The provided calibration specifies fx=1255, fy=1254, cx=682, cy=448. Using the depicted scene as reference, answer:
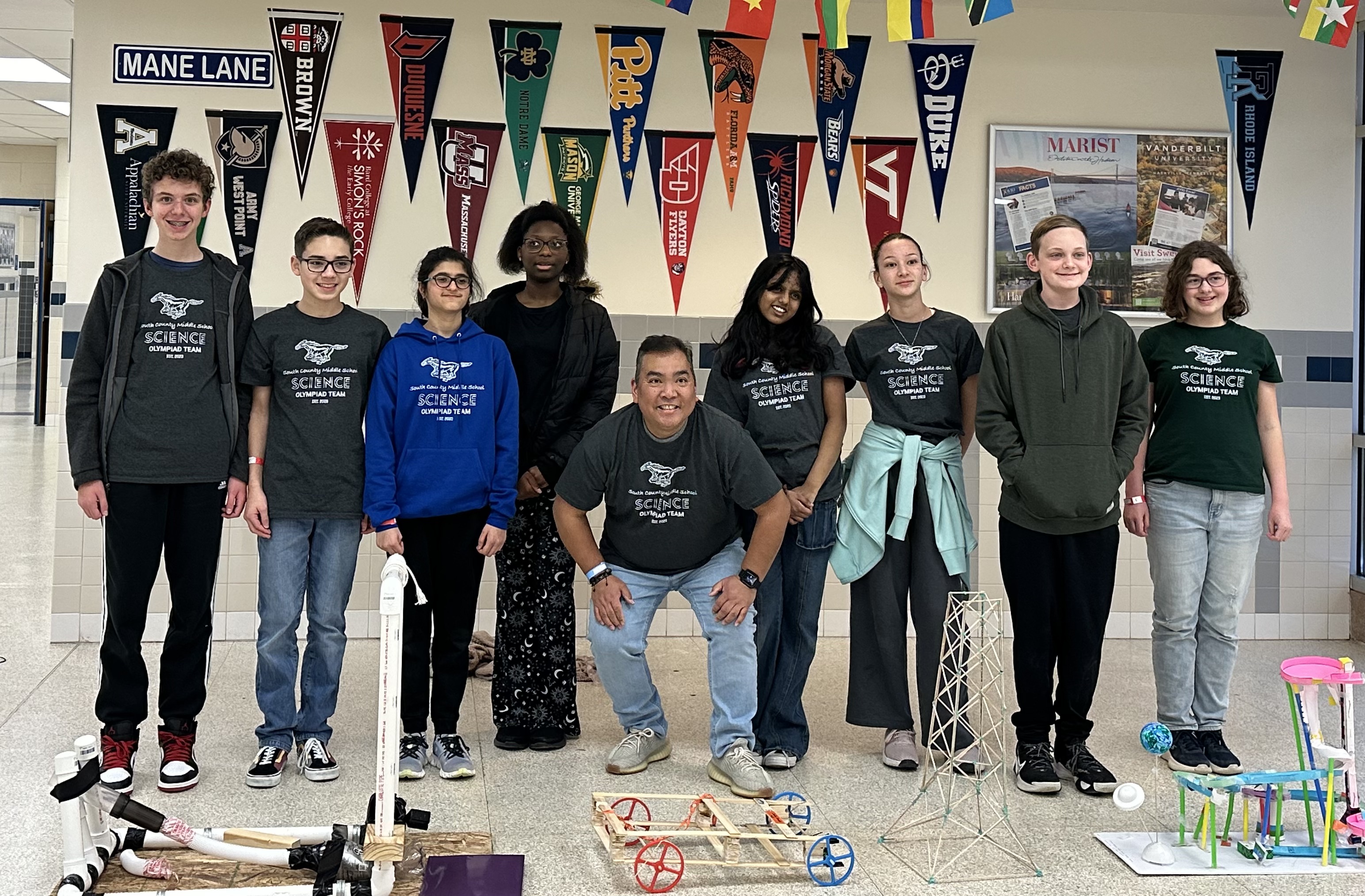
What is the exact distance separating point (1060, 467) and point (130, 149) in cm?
362

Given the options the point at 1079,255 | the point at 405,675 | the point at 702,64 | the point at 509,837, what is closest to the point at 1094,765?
the point at 1079,255

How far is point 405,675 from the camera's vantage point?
340cm

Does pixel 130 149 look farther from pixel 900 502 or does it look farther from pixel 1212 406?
pixel 1212 406

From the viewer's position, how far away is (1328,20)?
3883mm

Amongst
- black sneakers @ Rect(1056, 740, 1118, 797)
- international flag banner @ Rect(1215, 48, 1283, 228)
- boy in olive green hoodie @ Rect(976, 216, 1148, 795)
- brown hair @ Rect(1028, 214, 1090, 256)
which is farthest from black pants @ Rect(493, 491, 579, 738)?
international flag banner @ Rect(1215, 48, 1283, 228)

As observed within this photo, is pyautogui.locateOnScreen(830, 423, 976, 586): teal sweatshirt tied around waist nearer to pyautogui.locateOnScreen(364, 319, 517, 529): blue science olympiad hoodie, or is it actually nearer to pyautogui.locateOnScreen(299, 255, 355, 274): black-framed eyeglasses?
pyautogui.locateOnScreen(364, 319, 517, 529): blue science olympiad hoodie

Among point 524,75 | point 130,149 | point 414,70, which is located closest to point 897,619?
point 524,75

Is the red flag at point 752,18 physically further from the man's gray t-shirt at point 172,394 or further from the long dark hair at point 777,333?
the man's gray t-shirt at point 172,394

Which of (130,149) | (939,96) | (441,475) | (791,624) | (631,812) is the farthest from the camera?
(939,96)

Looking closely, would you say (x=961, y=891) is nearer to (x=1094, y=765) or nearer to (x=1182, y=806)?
(x=1182, y=806)

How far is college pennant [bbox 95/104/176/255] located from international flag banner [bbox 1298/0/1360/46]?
3.98 metres

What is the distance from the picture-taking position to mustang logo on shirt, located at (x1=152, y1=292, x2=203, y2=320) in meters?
3.21

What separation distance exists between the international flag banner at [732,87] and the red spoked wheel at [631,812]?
2799mm

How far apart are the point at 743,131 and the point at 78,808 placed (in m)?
3.55
